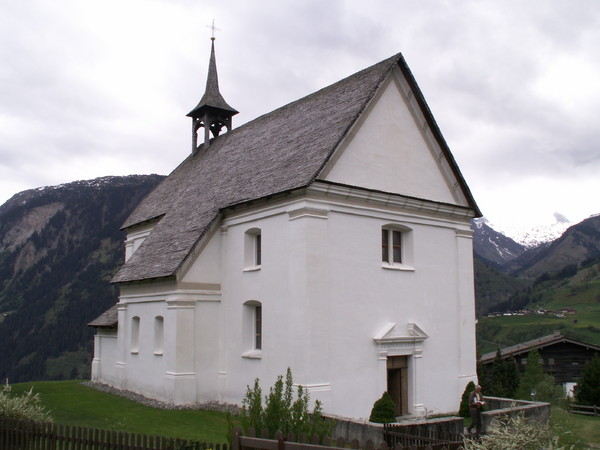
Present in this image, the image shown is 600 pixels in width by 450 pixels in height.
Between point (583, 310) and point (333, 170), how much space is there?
14299 centimetres

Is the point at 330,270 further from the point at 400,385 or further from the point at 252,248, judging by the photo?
the point at 400,385

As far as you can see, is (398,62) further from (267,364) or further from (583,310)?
(583,310)

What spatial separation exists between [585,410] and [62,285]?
530ft

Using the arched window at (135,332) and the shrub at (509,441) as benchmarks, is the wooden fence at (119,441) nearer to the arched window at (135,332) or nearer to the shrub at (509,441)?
the shrub at (509,441)

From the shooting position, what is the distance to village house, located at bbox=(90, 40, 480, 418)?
784 inches

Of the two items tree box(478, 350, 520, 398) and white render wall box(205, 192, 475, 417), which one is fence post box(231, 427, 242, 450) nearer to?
white render wall box(205, 192, 475, 417)

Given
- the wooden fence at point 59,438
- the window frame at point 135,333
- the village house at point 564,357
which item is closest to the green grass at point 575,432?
the wooden fence at point 59,438

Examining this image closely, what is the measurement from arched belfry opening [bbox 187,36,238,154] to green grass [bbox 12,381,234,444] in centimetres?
1642

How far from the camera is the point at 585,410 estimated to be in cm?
3434

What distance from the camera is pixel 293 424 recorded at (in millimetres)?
11945

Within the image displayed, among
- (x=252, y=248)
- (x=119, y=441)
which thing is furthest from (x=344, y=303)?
(x=119, y=441)

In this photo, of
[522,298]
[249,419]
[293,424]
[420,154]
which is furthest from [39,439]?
[522,298]

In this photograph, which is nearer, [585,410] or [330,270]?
[330,270]

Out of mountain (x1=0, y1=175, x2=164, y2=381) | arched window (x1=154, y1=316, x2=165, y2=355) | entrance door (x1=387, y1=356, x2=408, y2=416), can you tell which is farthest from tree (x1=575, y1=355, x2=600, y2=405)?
mountain (x1=0, y1=175, x2=164, y2=381)
